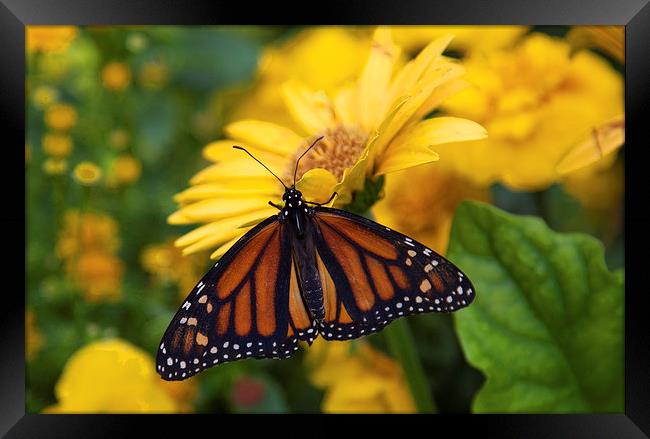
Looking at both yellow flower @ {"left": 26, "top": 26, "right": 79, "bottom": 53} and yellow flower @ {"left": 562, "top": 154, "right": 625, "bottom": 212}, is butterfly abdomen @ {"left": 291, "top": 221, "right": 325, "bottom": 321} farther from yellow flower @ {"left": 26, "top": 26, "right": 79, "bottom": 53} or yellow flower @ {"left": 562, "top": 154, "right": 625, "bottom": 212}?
yellow flower @ {"left": 26, "top": 26, "right": 79, "bottom": 53}

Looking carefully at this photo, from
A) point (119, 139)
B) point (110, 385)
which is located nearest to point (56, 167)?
point (119, 139)

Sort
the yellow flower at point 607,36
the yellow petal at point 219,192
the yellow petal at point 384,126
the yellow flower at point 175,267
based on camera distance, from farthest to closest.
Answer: the yellow flower at point 175,267 < the yellow flower at point 607,36 < the yellow petal at point 219,192 < the yellow petal at point 384,126

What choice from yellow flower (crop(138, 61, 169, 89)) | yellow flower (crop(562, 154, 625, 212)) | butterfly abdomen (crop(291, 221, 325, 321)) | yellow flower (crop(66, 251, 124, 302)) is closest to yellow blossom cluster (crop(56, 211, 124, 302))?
yellow flower (crop(66, 251, 124, 302))

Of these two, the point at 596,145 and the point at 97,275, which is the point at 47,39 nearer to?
the point at 97,275

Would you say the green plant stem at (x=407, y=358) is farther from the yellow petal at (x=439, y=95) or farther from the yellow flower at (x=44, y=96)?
the yellow flower at (x=44, y=96)

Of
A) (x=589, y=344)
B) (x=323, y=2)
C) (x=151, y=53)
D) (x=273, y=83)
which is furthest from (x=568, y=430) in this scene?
(x=151, y=53)

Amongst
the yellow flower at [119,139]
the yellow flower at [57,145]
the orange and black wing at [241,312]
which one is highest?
the yellow flower at [119,139]

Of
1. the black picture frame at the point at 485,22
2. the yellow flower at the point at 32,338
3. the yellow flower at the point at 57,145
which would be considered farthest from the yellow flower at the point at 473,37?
the yellow flower at the point at 32,338

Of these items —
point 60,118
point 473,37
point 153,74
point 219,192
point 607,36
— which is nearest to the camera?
point 219,192
